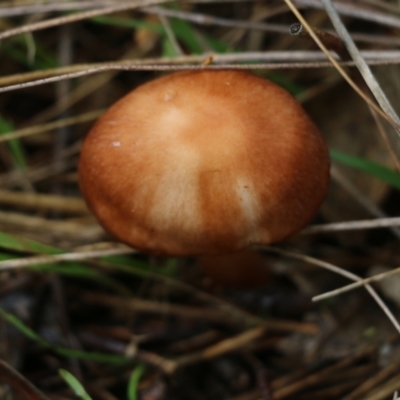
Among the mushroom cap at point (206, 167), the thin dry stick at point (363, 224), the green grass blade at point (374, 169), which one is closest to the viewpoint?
the mushroom cap at point (206, 167)

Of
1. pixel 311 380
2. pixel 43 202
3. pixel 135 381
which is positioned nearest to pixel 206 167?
pixel 135 381

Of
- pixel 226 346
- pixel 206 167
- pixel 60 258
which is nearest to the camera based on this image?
pixel 206 167

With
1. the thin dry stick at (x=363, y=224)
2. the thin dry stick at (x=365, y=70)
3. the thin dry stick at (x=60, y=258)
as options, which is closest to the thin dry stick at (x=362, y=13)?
the thin dry stick at (x=365, y=70)

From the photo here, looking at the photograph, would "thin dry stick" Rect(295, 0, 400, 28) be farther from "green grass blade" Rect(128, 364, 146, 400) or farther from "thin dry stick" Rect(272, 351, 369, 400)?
"green grass blade" Rect(128, 364, 146, 400)

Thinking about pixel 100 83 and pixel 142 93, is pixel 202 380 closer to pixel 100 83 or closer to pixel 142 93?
pixel 142 93

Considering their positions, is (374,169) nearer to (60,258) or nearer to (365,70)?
(365,70)

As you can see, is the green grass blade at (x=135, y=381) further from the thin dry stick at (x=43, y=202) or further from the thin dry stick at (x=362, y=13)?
the thin dry stick at (x=362, y=13)

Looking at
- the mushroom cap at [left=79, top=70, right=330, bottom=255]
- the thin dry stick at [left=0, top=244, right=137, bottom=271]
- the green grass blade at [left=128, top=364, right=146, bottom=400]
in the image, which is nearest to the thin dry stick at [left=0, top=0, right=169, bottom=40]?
the mushroom cap at [left=79, top=70, right=330, bottom=255]

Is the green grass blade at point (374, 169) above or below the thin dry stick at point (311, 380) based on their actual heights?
above
